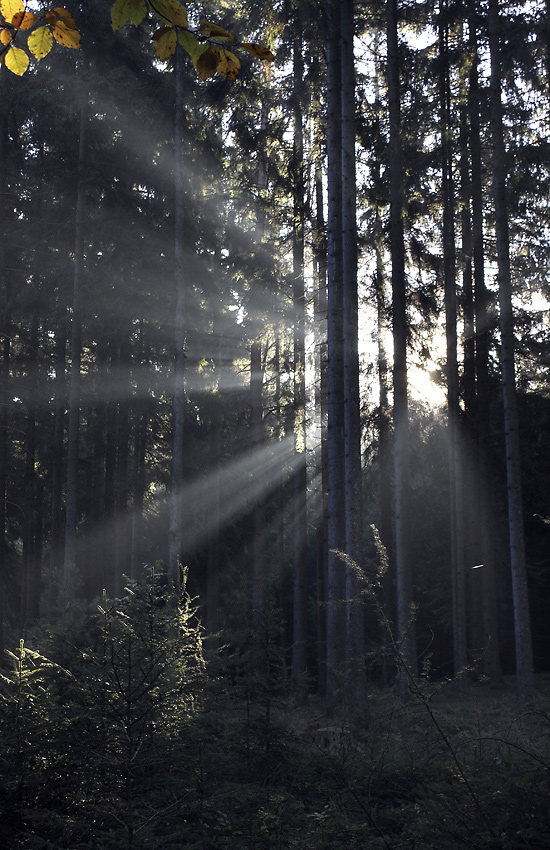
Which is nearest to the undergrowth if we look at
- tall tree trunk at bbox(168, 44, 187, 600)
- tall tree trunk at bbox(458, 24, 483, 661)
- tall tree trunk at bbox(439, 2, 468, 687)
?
tall tree trunk at bbox(168, 44, 187, 600)

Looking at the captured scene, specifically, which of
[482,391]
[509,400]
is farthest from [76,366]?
[482,391]

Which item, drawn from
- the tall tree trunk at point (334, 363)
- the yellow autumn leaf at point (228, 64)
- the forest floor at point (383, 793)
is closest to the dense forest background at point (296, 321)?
the tall tree trunk at point (334, 363)

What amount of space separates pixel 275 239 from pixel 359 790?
13510mm

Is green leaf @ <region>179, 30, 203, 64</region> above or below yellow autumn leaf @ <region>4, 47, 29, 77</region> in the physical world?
below

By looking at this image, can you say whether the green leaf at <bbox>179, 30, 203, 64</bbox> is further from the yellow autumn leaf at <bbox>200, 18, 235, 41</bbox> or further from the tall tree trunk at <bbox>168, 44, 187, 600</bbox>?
the tall tree trunk at <bbox>168, 44, 187, 600</bbox>

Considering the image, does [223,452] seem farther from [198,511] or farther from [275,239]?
[275,239]

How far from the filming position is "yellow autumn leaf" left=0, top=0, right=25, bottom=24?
82.7 inches

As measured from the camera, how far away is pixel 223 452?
21.6 meters

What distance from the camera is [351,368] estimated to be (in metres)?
11.0

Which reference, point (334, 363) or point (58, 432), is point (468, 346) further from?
point (58, 432)

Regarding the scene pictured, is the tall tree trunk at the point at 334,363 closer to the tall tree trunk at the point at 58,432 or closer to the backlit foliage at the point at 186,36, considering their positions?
the backlit foliage at the point at 186,36

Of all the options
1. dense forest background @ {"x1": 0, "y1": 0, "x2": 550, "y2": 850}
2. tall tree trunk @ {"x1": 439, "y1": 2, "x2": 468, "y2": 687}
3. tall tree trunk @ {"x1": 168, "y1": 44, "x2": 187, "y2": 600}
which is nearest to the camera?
dense forest background @ {"x1": 0, "y1": 0, "x2": 550, "y2": 850}

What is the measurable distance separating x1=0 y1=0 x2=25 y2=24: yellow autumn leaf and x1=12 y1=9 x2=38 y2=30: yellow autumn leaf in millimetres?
16

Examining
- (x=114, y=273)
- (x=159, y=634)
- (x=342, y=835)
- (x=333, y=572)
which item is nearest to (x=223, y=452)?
(x=114, y=273)
